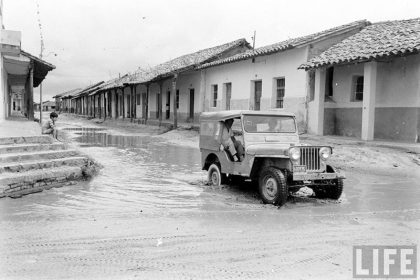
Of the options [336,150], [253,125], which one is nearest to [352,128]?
[336,150]

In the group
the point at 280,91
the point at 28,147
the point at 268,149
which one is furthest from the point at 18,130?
the point at 280,91

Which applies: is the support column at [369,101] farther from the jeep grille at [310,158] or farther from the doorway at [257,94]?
the jeep grille at [310,158]

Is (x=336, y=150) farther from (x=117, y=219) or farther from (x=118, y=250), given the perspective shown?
(x=118, y=250)

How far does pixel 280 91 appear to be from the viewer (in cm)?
1969

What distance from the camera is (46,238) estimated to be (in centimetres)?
491

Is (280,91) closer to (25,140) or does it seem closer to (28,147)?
(25,140)

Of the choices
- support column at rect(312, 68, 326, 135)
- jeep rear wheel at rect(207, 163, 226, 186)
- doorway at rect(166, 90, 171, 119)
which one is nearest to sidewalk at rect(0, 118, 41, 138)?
jeep rear wheel at rect(207, 163, 226, 186)

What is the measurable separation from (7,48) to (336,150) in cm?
1187

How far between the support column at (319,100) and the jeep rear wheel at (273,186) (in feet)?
32.6

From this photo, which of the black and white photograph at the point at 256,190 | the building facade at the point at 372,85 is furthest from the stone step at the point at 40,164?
the building facade at the point at 372,85

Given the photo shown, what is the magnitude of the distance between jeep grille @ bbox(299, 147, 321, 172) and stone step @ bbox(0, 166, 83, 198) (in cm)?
471

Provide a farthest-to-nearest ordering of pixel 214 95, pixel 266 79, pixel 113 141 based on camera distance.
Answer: pixel 214 95, pixel 266 79, pixel 113 141

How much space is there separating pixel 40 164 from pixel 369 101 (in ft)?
34.7

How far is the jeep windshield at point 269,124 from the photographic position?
8.12 m
